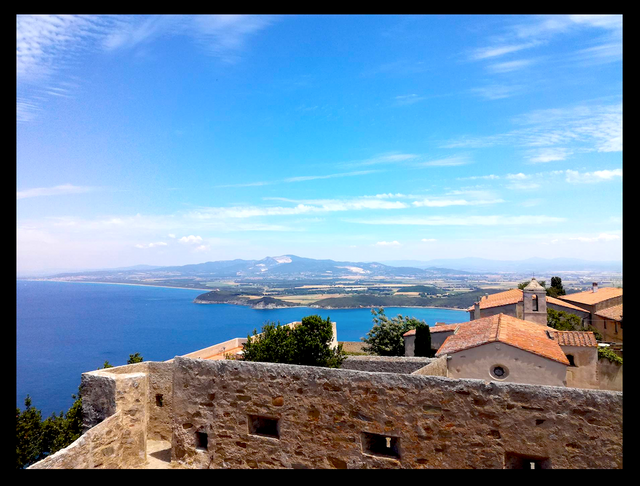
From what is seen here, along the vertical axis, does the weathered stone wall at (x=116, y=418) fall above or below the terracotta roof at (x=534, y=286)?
below

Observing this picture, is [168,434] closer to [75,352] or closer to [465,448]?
[465,448]

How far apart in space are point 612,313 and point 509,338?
72.5 feet

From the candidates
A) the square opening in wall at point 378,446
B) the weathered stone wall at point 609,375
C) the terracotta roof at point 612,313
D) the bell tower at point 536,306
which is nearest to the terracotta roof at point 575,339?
the weathered stone wall at point 609,375

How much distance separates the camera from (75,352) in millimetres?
75750

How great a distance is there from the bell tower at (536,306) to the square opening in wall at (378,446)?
48.9ft

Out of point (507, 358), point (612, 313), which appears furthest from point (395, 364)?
point (612, 313)

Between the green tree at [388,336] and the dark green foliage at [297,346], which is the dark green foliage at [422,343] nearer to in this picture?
the green tree at [388,336]

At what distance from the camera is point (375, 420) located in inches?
288

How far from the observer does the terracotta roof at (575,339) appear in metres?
15.5

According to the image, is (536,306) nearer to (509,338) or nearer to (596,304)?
(509,338)

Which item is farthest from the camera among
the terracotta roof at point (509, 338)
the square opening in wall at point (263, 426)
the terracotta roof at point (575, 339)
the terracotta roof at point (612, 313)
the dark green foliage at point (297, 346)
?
the terracotta roof at point (612, 313)

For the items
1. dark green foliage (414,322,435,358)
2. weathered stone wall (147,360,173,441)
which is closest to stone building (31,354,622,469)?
weathered stone wall (147,360,173,441)

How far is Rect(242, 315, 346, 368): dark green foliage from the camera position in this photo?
17.1 meters

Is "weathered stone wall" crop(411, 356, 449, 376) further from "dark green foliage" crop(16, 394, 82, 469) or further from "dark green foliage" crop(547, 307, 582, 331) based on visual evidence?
"dark green foliage" crop(547, 307, 582, 331)
